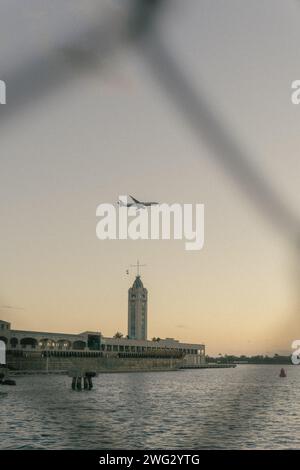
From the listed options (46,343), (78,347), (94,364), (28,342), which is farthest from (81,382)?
(78,347)

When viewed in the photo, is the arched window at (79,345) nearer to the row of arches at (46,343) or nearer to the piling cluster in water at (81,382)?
the row of arches at (46,343)

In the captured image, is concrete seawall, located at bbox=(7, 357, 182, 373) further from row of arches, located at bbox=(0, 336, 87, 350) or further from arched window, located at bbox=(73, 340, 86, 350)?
arched window, located at bbox=(73, 340, 86, 350)

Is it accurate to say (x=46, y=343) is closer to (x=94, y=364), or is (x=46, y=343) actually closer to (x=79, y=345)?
(x=94, y=364)

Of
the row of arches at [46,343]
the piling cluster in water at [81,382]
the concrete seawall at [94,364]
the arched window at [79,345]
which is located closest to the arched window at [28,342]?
the row of arches at [46,343]

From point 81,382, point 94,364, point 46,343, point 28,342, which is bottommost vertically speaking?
point 94,364

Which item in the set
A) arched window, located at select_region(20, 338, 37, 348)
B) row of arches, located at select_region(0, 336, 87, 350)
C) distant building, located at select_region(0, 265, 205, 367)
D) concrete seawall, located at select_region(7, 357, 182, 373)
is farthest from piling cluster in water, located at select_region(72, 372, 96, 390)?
arched window, located at select_region(20, 338, 37, 348)

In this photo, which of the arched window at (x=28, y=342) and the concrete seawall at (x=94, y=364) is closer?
the concrete seawall at (x=94, y=364)
